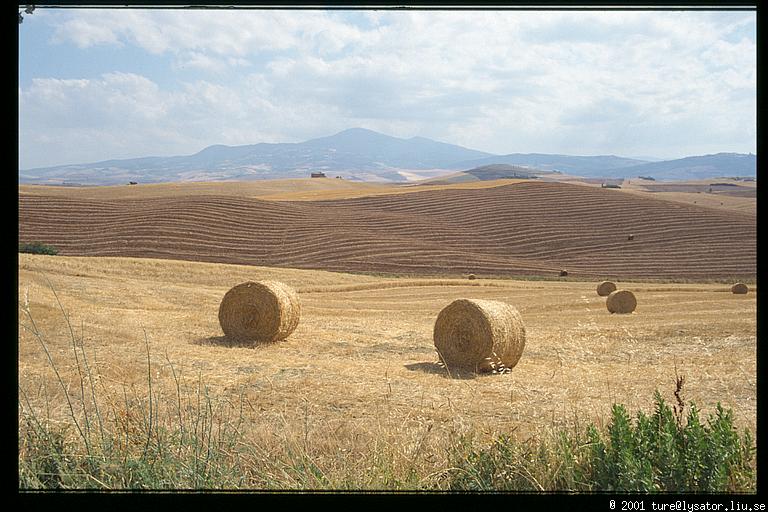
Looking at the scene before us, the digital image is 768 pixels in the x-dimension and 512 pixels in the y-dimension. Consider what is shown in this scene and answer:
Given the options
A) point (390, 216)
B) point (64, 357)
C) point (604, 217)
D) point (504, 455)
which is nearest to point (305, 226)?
point (390, 216)

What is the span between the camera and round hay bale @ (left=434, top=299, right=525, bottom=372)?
24.9ft

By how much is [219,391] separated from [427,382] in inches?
80.3

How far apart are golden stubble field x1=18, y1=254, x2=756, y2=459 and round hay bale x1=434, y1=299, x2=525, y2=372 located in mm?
236

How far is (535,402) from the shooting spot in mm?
5859

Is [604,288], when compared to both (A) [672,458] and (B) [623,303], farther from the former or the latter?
(A) [672,458]

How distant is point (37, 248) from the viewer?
76.3 ft

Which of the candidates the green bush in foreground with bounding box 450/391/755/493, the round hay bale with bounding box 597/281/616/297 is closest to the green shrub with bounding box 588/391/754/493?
the green bush in foreground with bounding box 450/391/755/493

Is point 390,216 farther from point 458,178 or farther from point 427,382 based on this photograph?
point 427,382

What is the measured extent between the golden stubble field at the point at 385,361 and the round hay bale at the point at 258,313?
0.26 m

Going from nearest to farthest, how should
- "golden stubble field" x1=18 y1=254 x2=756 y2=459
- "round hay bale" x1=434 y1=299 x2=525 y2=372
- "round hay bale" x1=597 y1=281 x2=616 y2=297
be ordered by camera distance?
"golden stubble field" x1=18 y1=254 x2=756 y2=459, "round hay bale" x1=434 y1=299 x2=525 y2=372, "round hay bale" x1=597 y1=281 x2=616 y2=297

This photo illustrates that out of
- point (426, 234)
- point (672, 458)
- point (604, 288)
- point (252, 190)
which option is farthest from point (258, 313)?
point (252, 190)

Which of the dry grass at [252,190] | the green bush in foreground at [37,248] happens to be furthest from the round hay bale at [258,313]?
the dry grass at [252,190]

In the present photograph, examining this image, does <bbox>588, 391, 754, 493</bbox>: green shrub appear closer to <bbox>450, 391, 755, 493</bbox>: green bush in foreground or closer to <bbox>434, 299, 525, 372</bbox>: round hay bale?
<bbox>450, 391, 755, 493</bbox>: green bush in foreground

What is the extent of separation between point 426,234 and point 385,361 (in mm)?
22524
